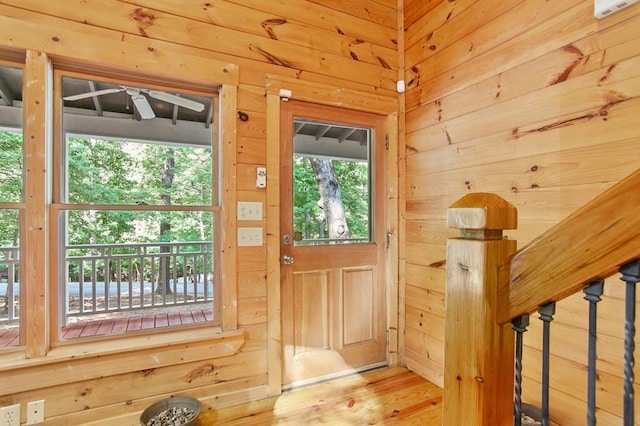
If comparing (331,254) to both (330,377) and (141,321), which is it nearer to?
(330,377)

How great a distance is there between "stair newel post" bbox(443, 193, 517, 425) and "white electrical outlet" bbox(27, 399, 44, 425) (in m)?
2.08

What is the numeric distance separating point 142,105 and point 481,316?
252cm

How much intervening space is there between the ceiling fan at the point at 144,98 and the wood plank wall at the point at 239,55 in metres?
0.25

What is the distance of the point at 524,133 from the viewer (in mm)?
1772

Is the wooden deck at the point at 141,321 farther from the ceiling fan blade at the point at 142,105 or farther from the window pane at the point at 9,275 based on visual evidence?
the ceiling fan blade at the point at 142,105

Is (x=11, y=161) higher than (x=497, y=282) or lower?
higher

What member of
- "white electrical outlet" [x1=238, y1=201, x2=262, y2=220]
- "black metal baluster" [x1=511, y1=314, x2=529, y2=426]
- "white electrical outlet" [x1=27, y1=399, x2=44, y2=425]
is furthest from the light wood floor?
"black metal baluster" [x1=511, y1=314, x2=529, y2=426]

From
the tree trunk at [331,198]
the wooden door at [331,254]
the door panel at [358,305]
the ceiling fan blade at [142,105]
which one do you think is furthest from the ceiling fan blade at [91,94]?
the door panel at [358,305]

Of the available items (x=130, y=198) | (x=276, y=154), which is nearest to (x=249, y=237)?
(x=276, y=154)

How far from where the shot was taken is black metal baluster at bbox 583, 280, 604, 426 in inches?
20.7

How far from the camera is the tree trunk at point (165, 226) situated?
2.51 m

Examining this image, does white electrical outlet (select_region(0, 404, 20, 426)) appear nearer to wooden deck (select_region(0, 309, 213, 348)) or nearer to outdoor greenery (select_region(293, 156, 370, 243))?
wooden deck (select_region(0, 309, 213, 348))

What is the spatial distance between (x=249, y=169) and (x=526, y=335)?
1917 mm

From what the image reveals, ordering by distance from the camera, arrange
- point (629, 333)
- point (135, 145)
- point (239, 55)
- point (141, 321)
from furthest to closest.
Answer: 1. point (141, 321)
2. point (135, 145)
3. point (239, 55)
4. point (629, 333)
